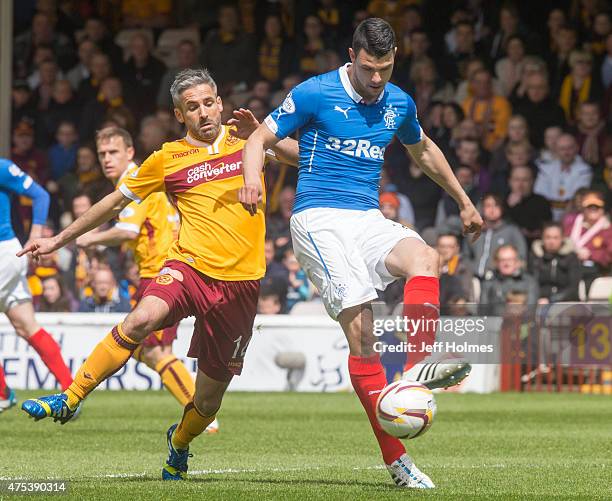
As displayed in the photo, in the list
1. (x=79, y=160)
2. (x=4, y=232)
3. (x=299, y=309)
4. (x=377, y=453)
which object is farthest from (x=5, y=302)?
(x=79, y=160)

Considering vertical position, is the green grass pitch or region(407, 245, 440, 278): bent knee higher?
region(407, 245, 440, 278): bent knee

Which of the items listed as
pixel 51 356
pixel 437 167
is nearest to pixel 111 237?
pixel 51 356

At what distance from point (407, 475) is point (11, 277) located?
596 cm

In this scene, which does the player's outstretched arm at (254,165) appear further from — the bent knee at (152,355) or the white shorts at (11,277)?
the white shorts at (11,277)

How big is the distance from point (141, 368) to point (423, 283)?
33.1 feet

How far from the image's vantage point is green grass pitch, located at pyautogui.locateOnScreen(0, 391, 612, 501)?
7383mm

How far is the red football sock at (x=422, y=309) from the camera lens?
23.1 feet

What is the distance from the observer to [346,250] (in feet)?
24.3

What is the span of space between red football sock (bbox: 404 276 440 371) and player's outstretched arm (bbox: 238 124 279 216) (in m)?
0.92

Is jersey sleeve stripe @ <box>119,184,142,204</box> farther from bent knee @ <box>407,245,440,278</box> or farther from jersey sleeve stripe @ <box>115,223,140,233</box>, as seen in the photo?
jersey sleeve stripe @ <box>115,223,140,233</box>

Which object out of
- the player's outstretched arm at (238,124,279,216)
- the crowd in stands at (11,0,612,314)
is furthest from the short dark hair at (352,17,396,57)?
the crowd in stands at (11,0,612,314)

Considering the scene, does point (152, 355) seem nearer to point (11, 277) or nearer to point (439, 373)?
point (11, 277)

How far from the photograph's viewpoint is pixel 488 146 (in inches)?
757

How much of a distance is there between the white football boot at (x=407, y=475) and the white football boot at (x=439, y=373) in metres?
0.50
